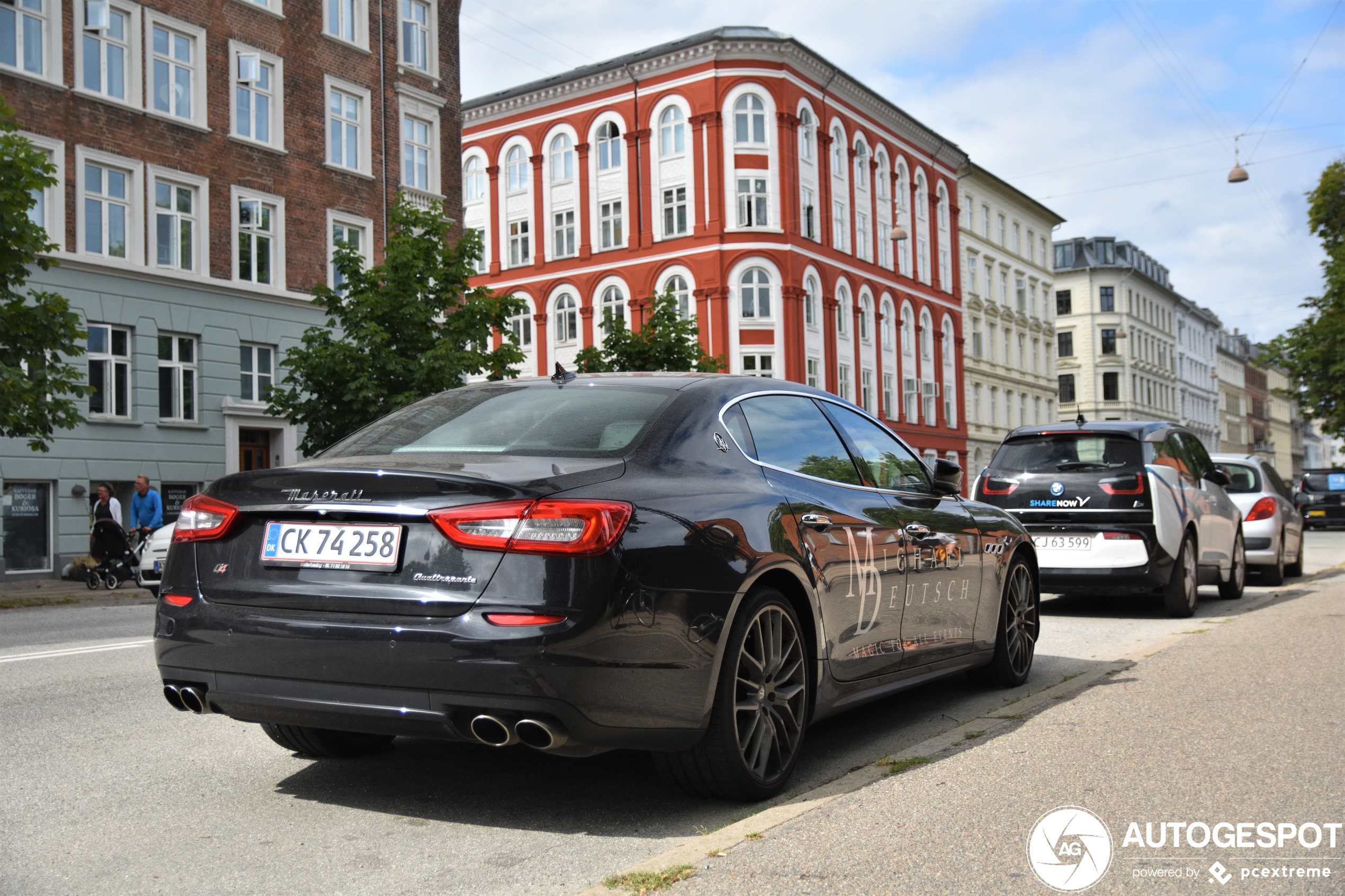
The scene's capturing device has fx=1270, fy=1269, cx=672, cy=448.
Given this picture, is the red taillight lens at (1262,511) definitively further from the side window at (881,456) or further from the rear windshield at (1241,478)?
the side window at (881,456)

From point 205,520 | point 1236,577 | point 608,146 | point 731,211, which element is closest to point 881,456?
point 205,520

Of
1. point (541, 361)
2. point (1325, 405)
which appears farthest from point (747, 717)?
point (541, 361)

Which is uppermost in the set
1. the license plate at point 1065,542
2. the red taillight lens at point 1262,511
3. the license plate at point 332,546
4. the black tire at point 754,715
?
the license plate at point 332,546

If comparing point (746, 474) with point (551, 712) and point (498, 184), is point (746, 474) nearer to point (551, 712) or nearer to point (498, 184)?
point (551, 712)

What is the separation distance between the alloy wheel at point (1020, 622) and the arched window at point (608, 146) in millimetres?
45034

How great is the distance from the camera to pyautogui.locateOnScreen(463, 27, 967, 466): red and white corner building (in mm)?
47156

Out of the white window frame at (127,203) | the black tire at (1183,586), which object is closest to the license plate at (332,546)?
the black tire at (1183,586)

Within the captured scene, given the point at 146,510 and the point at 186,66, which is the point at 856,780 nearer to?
the point at 146,510

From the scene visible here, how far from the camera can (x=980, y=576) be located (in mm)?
6414

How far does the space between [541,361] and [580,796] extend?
163ft

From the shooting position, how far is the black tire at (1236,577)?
12.9 meters

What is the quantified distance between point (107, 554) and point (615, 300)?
104 feet

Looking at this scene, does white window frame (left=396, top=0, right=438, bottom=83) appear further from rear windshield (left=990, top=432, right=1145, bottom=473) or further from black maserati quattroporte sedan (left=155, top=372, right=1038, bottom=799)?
black maserati quattroporte sedan (left=155, top=372, right=1038, bottom=799)

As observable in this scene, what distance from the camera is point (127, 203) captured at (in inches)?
1013
